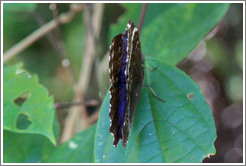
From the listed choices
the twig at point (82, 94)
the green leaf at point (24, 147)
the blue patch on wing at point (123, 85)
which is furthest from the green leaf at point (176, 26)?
the green leaf at point (24, 147)

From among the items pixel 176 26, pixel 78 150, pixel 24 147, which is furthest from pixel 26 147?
pixel 176 26

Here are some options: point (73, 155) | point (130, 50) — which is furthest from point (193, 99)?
point (73, 155)

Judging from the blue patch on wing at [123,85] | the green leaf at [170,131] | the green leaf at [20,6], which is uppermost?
the green leaf at [20,6]

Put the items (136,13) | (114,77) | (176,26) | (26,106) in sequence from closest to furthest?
(114,77) < (26,106) < (176,26) < (136,13)

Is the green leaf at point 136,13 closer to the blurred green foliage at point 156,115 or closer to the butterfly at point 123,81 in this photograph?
the blurred green foliage at point 156,115

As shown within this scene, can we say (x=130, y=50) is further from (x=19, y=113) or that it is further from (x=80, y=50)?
(x=80, y=50)

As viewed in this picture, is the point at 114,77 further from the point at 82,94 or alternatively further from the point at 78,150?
the point at 82,94
